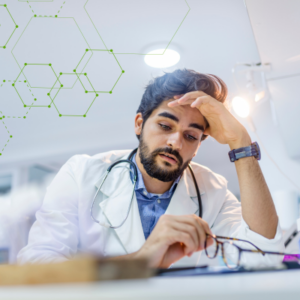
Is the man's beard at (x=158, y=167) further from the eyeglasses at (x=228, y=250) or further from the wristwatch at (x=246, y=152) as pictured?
the eyeglasses at (x=228, y=250)

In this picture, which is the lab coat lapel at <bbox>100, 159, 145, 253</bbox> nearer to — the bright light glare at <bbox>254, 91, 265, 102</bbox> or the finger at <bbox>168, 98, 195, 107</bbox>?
the finger at <bbox>168, 98, 195, 107</bbox>

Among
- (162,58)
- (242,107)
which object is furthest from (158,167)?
(162,58)

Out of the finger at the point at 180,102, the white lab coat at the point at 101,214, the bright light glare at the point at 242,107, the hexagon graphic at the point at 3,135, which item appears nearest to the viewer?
the white lab coat at the point at 101,214

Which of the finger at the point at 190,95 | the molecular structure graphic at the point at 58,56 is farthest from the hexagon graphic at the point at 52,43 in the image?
the finger at the point at 190,95

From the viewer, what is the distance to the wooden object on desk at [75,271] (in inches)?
10.6

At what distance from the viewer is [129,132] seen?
2.86 m

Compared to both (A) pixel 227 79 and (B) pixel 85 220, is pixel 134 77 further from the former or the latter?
(B) pixel 85 220

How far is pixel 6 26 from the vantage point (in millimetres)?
1568

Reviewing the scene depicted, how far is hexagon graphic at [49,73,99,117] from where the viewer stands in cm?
206

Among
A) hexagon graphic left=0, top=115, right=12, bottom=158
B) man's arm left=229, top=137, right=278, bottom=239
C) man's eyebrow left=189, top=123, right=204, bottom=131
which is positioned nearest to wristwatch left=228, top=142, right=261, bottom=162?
man's arm left=229, top=137, right=278, bottom=239

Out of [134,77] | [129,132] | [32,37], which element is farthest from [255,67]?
[129,132]

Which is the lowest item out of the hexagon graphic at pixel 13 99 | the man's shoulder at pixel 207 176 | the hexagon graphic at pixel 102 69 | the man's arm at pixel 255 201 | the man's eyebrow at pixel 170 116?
the man's arm at pixel 255 201

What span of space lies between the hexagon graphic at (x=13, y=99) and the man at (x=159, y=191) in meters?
1.02

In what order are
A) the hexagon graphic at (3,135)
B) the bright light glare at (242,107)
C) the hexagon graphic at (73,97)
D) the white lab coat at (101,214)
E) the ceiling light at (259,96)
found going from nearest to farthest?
the white lab coat at (101,214)
the bright light glare at (242,107)
the ceiling light at (259,96)
the hexagon graphic at (73,97)
the hexagon graphic at (3,135)
